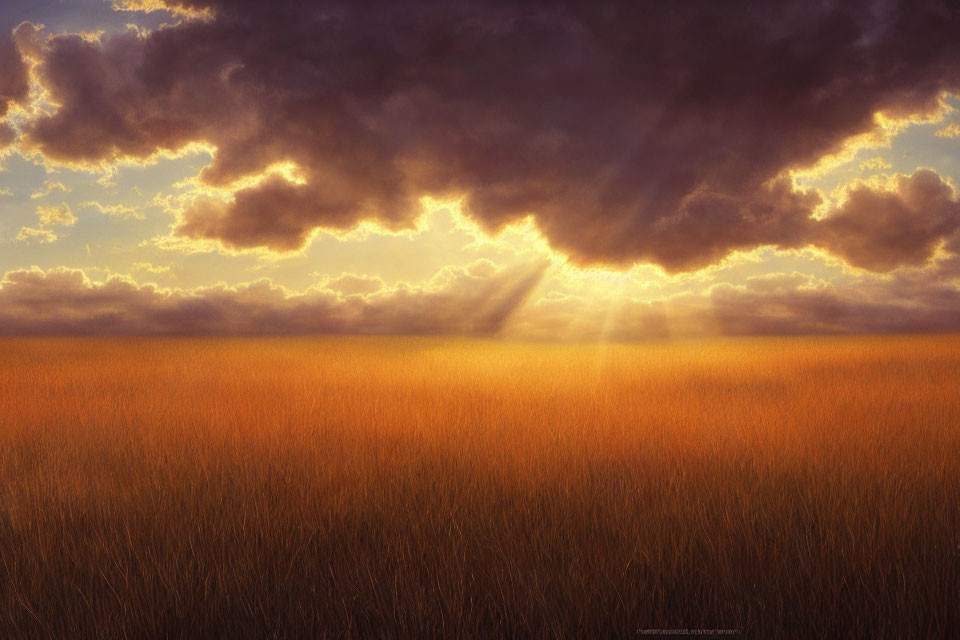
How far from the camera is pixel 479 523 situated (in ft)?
9.73

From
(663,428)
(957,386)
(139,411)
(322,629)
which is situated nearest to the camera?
(322,629)

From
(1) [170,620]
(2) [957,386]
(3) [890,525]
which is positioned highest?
(2) [957,386]

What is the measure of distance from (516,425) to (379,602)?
3.80m

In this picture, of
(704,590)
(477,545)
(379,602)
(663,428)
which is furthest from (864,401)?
(379,602)

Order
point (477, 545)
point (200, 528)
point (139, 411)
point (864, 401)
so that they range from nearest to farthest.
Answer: point (477, 545)
point (200, 528)
point (139, 411)
point (864, 401)

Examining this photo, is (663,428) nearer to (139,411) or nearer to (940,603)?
(940,603)

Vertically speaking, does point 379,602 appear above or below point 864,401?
below

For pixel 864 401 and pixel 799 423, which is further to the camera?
pixel 864 401

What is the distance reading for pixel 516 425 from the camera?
5863 millimetres

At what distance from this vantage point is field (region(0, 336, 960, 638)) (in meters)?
2.12

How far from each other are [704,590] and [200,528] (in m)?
2.65

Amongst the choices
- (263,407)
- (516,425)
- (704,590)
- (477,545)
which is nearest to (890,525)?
(704,590)

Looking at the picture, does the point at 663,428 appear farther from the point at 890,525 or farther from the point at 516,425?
the point at 890,525

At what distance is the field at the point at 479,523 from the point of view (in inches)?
83.6
